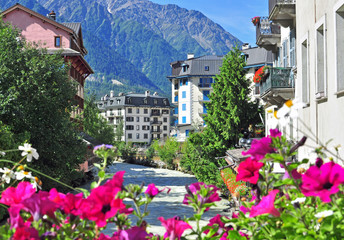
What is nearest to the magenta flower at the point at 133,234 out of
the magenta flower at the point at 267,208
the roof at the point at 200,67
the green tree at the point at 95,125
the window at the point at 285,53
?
the magenta flower at the point at 267,208

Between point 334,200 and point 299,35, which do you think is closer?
point 334,200

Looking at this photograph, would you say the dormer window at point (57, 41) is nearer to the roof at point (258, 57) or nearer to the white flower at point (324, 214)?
the roof at point (258, 57)

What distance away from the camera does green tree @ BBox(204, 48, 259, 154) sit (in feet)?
94.0

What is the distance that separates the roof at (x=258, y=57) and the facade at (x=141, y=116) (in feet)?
164

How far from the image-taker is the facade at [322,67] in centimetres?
856

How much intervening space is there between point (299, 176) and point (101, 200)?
0.95m

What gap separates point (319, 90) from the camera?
408 inches

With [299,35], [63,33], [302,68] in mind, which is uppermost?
[63,33]

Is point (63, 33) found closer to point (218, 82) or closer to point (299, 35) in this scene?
point (218, 82)

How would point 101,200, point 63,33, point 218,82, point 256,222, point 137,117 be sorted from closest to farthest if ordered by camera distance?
point 101,200 < point 256,222 < point 218,82 < point 63,33 < point 137,117

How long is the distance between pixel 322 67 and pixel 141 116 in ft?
330

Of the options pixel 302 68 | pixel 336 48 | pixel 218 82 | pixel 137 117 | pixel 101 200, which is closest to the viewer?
pixel 101 200

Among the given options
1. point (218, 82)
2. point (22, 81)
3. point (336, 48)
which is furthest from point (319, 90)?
point (218, 82)

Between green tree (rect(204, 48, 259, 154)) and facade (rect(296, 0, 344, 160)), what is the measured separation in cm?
1555
